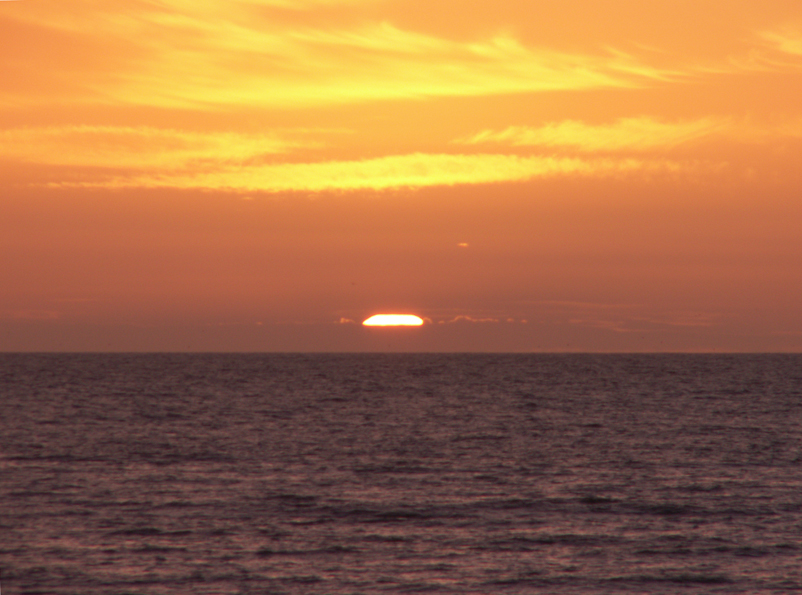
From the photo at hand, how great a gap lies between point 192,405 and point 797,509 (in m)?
84.4

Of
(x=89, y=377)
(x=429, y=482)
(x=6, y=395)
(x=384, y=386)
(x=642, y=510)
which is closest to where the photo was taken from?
(x=642, y=510)

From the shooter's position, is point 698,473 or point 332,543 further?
point 698,473

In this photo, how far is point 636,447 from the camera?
244 feet


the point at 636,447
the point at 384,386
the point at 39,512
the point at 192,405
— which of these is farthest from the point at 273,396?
the point at 39,512

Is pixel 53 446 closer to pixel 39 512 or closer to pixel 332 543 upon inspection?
pixel 39 512

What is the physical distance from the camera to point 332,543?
4022cm

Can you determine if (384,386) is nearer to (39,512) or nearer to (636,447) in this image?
(636,447)

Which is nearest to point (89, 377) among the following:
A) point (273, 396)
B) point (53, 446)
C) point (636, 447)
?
point (273, 396)

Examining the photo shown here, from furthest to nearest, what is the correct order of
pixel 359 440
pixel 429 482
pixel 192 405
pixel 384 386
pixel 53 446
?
pixel 384 386 → pixel 192 405 → pixel 359 440 → pixel 53 446 → pixel 429 482

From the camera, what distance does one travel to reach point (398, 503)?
4888cm

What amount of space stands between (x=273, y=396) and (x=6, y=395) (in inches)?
1460

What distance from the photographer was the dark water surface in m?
36.0

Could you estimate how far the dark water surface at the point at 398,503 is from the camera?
36.0 meters

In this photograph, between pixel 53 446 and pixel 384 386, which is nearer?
pixel 53 446
